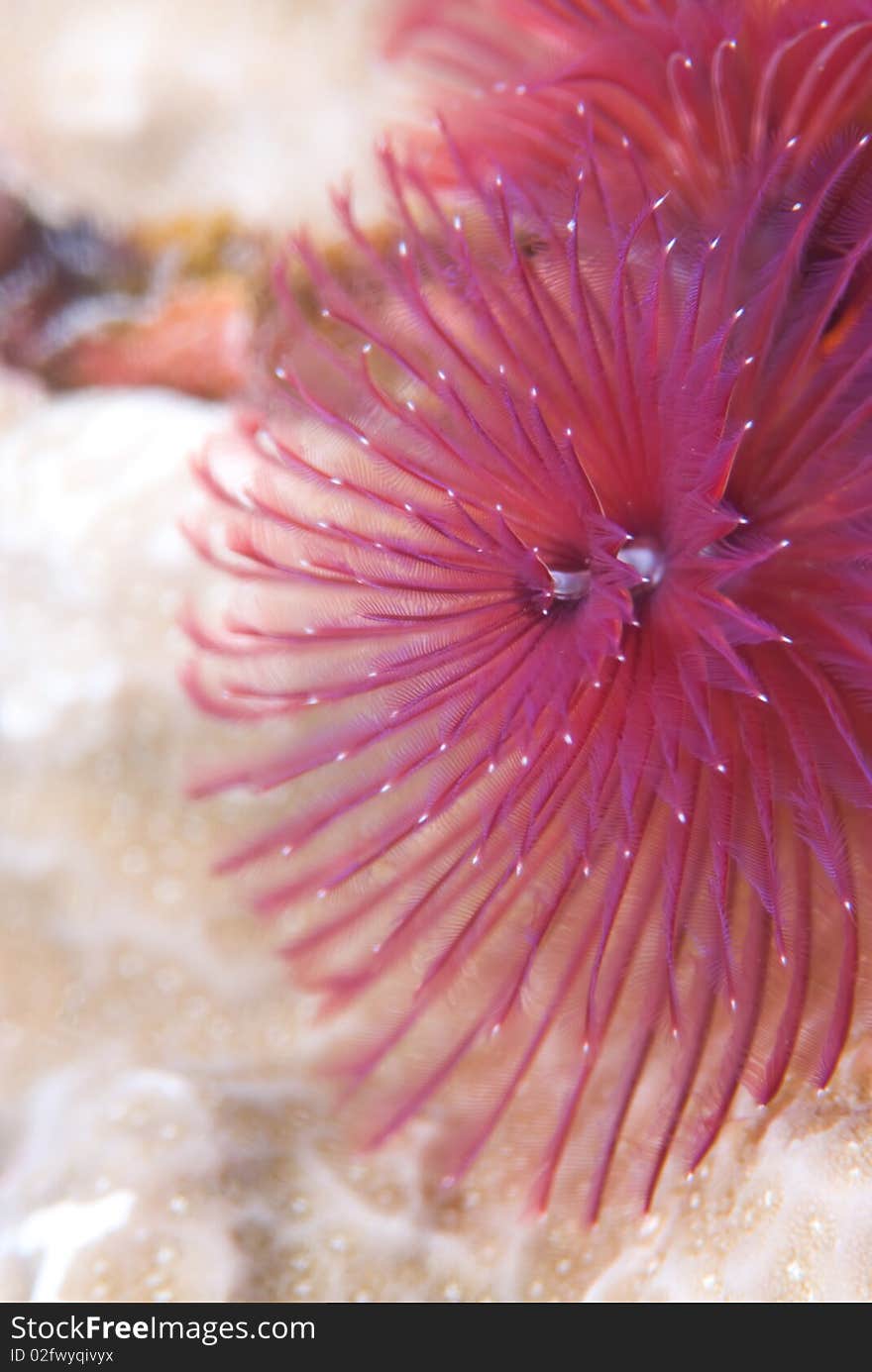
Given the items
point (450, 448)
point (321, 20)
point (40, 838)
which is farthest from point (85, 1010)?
point (321, 20)

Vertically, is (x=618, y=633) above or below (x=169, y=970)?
above

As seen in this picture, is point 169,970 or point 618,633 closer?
point 618,633

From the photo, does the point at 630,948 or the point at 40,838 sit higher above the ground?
the point at 40,838

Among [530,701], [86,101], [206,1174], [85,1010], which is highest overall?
[86,101]
